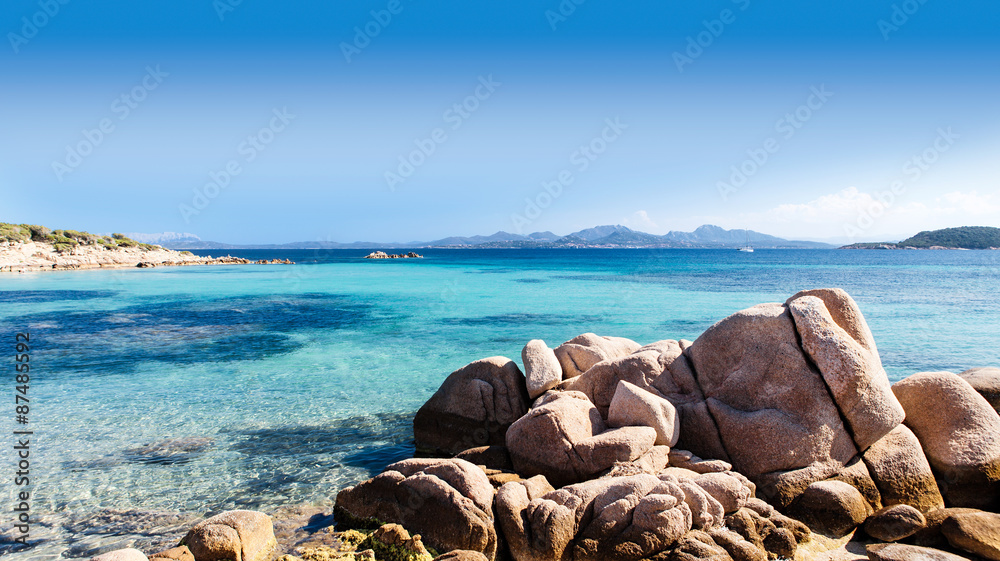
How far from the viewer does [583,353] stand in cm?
1198

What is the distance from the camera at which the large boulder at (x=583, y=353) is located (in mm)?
11854

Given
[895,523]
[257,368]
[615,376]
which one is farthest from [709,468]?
[257,368]

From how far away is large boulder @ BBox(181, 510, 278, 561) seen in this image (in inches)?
251

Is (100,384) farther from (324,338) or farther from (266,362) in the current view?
(324,338)

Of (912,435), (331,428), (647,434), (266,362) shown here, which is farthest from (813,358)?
(266,362)

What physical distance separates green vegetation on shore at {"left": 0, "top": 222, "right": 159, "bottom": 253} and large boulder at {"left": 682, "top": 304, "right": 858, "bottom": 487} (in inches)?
3269

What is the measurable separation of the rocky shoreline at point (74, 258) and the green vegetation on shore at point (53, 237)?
94 centimetres

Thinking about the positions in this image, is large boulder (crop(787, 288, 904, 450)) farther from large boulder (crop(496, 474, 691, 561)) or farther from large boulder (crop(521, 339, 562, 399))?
large boulder (crop(521, 339, 562, 399))

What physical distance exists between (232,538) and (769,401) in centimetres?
839

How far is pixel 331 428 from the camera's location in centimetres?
1188

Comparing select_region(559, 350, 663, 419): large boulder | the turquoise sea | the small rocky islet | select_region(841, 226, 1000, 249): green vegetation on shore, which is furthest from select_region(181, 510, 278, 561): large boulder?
select_region(841, 226, 1000, 249): green vegetation on shore

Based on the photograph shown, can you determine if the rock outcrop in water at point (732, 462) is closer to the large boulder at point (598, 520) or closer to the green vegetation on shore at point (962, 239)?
the large boulder at point (598, 520)

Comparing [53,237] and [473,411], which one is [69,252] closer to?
[53,237]

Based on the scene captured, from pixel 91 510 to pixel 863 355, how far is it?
12.8 m
